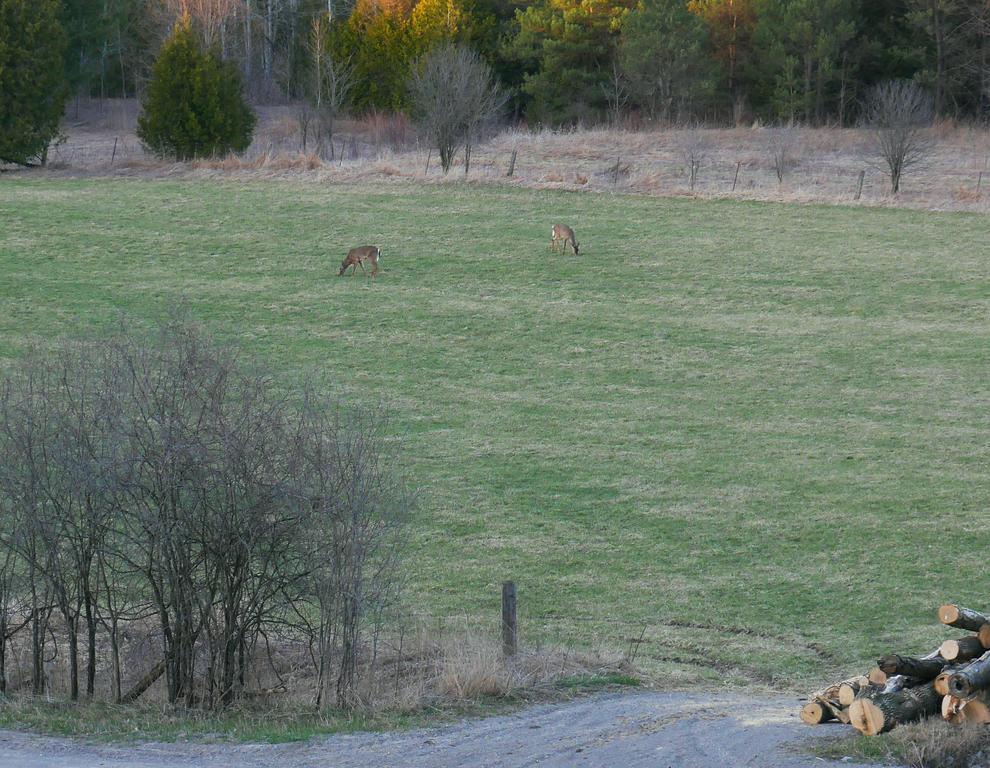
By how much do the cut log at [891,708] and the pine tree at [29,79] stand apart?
47.9 m

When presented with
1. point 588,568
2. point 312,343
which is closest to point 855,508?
point 588,568

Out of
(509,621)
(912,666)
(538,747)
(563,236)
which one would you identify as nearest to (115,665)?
(509,621)

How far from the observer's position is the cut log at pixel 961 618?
10.5m

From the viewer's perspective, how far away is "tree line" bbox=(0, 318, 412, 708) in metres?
13.1

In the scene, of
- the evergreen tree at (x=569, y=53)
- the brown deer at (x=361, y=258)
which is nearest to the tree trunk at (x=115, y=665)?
the brown deer at (x=361, y=258)

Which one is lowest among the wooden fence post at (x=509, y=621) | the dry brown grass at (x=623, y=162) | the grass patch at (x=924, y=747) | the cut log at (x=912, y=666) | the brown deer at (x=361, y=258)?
the wooden fence post at (x=509, y=621)

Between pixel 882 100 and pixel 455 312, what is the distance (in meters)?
22.9

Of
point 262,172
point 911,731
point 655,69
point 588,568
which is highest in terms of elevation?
point 655,69

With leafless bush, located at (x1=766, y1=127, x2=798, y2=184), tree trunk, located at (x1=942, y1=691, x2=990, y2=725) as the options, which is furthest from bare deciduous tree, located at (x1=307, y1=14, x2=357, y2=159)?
tree trunk, located at (x1=942, y1=691, x2=990, y2=725)

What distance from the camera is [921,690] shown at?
10.3 meters

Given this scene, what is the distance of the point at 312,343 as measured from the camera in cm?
3133

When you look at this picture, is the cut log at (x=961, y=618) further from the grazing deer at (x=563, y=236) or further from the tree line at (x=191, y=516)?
the grazing deer at (x=563, y=236)

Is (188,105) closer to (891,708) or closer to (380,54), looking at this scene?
(380,54)

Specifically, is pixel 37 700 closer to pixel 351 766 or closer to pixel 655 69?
pixel 351 766
